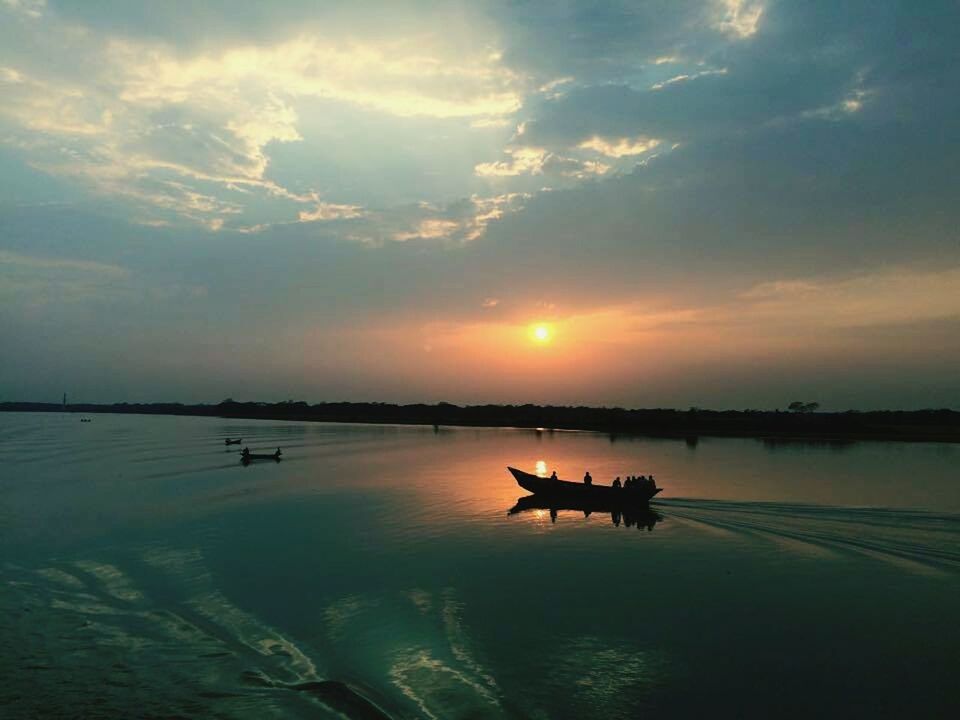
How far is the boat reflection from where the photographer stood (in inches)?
1286

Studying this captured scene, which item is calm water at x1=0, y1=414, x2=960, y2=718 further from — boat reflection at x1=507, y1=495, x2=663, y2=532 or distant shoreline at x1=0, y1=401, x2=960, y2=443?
distant shoreline at x1=0, y1=401, x2=960, y2=443

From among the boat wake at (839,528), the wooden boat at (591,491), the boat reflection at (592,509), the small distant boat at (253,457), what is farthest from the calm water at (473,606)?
the small distant boat at (253,457)

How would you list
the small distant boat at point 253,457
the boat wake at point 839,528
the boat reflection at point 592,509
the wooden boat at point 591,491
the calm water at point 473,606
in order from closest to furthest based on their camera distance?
the calm water at point 473,606 → the boat wake at point 839,528 → the boat reflection at point 592,509 → the wooden boat at point 591,491 → the small distant boat at point 253,457

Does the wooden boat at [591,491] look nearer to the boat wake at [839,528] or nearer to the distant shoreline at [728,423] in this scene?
the boat wake at [839,528]

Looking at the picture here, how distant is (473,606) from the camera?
59.2 ft

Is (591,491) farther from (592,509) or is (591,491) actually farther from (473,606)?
(473,606)

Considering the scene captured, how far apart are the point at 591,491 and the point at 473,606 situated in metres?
20.6

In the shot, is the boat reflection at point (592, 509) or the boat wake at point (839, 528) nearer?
the boat wake at point (839, 528)

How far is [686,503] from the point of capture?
122ft

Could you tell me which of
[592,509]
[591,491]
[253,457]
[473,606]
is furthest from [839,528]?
[253,457]

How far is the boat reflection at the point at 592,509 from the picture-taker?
1286 inches

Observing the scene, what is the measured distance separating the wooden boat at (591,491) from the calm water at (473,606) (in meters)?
1.89

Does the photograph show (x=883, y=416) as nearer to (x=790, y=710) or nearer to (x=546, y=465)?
(x=546, y=465)

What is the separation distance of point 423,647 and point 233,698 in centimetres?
462
